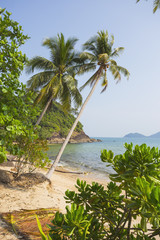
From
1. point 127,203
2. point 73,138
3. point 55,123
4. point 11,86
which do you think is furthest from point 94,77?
point 73,138

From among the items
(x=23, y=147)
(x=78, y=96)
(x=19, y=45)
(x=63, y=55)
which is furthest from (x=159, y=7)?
(x=23, y=147)

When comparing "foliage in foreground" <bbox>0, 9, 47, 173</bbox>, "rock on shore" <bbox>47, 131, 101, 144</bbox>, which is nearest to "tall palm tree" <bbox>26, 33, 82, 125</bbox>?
"foliage in foreground" <bbox>0, 9, 47, 173</bbox>

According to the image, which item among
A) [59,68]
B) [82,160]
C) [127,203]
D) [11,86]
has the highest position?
[59,68]

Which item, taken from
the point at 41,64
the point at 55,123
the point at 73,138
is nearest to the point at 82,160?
the point at 41,64

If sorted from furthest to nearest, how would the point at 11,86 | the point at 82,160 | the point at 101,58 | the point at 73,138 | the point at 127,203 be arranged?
the point at 73,138 < the point at 82,160 < the point at 101,58 < the point at 11,86 < the point at 127,203

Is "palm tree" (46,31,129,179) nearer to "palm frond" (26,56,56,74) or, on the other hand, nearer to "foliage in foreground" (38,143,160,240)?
"palm frond" (26,56,56,74)

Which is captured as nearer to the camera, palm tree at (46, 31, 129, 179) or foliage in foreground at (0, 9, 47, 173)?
foliage in foreground at (0, 9, 47, 173)

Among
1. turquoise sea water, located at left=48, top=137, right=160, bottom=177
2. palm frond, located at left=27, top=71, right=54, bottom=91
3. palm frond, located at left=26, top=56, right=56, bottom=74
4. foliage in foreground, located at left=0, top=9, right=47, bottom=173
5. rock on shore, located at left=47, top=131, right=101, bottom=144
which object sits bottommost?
turquoise sea water, located at left=48, top=137, right=160, bottom=177

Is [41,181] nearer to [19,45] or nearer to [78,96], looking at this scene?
[19,45]

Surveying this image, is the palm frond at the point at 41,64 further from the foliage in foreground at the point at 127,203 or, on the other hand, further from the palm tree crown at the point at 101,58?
the foliage in foreground at the point at 127,203

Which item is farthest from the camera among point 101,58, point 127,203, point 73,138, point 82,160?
point 73,138

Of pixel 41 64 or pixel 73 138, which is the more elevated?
pixel 41 64

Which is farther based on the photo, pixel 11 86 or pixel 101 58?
pixel 101 58

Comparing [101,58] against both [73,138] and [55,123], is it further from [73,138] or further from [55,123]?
[73,138]
